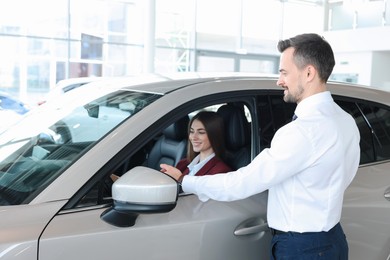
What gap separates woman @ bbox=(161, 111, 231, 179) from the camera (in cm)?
250

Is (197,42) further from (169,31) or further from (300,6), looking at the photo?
(300,6)

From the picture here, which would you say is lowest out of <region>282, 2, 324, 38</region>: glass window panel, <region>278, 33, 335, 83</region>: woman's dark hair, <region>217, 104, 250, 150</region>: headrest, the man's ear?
<region>217, 104, 250, 150</region>: headrest

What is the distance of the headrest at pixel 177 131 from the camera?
2916 millimetres

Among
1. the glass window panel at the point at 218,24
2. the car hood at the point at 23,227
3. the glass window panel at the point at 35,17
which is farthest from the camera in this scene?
the glass window panel at the point at 218,24

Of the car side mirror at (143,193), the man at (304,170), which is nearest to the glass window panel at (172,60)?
the man at (304,170)

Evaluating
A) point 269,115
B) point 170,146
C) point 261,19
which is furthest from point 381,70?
point 269,115

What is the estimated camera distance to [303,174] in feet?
5.91

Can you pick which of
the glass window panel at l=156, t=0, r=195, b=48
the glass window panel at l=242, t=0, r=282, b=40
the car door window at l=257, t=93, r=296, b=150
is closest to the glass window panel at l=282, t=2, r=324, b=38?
the glass window panel at l=242, t=0, r=282, b=40

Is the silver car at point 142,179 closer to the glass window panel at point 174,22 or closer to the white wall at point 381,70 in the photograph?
the white wall at point 381,70

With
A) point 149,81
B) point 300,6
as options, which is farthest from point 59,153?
point 300,6

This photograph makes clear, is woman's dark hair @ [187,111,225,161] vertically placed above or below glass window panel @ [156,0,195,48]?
below

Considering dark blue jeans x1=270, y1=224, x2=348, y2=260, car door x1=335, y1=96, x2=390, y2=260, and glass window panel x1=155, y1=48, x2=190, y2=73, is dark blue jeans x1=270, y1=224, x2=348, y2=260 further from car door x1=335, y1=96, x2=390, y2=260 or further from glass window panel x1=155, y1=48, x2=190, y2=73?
glass window panel x1=155, y1=48, x2=190, y2=73

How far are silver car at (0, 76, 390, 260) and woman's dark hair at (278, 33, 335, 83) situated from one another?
42 cm

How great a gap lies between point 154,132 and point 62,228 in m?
0.50
